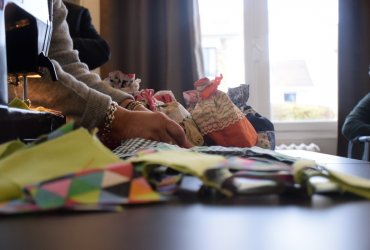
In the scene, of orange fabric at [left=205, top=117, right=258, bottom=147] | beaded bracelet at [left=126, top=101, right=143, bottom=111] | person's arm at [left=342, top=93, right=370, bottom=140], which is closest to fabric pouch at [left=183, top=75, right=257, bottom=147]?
orange fabric at [left=205, top=117, right=258, bottom=147]

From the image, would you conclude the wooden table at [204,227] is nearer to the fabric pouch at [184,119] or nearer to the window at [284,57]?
the fabric pouch at [184,119]

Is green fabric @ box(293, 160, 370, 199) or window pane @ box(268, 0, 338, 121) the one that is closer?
green fabric @ box(293, 160, 370, 199)

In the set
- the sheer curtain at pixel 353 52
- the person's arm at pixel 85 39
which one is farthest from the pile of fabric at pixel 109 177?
the sheer curtain at pixel 353 52

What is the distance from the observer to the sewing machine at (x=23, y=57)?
70 cm

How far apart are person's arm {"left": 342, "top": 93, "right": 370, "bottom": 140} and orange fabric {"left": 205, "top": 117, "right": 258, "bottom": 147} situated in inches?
62.1

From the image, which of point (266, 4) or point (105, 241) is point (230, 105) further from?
point (266, 4)

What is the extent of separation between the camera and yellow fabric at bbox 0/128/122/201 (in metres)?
Result: 0.38

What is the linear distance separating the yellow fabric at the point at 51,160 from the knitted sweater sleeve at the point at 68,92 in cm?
52

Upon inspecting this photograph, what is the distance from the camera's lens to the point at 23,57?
933 millimetres

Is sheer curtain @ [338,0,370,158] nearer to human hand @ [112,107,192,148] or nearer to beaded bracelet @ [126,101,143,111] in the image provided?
beaded bracelet @ [126,101,143,111]

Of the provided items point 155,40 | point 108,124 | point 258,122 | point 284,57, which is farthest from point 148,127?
point 284,57

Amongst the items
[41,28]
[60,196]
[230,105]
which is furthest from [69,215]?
[230,105]

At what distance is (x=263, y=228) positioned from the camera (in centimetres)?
32

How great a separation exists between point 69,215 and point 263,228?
0.49 ft
